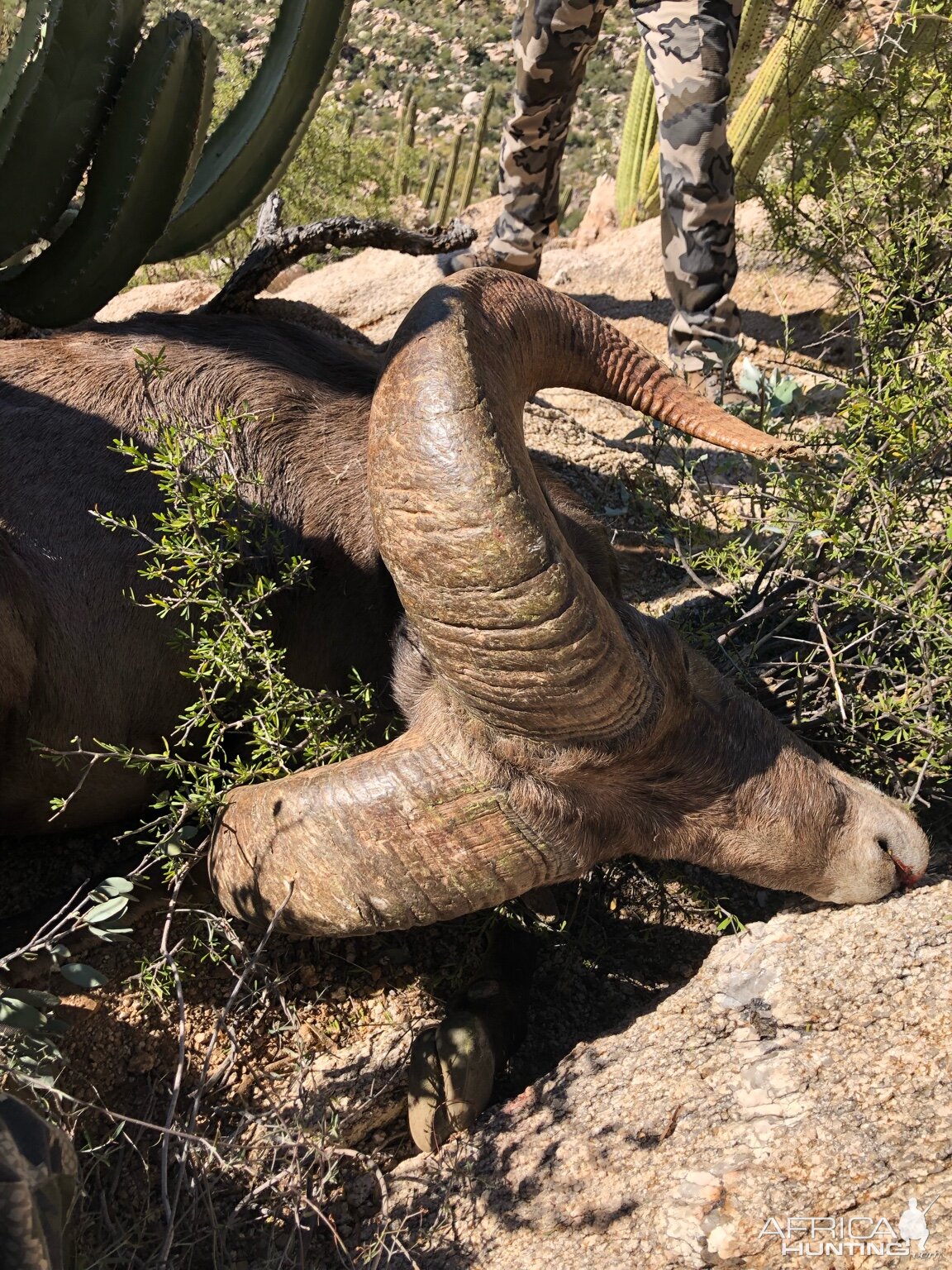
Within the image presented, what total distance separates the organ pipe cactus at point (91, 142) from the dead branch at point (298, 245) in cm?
30

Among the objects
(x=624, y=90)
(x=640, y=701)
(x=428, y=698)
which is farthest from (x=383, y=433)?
(x=624, y=90)

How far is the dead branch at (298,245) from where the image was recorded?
3.85 m

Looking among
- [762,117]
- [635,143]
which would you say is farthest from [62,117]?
[635,143]

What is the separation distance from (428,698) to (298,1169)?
3.68ft

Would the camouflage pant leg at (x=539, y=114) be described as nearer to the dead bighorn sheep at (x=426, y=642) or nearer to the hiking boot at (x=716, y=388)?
the hiking boot at (x=716, y=388)

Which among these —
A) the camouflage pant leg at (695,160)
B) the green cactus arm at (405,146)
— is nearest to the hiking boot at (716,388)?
the camouflage pant leg at (695,160)

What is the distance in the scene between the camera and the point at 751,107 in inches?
356

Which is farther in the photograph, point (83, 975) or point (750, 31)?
point (750, 31)

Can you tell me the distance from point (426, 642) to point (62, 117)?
7.28 feet

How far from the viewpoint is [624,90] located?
21.9m

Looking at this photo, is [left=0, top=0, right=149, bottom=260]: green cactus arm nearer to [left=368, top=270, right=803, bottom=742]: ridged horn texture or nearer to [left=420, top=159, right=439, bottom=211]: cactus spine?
[left=368, top=270, right=803, bottom=742]: ridged horn texture

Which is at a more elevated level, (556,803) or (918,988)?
(556,803)

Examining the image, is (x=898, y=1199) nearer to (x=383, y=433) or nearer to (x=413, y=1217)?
(x=413, y=1217)

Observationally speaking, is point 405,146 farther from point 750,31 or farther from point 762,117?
point 750,31
